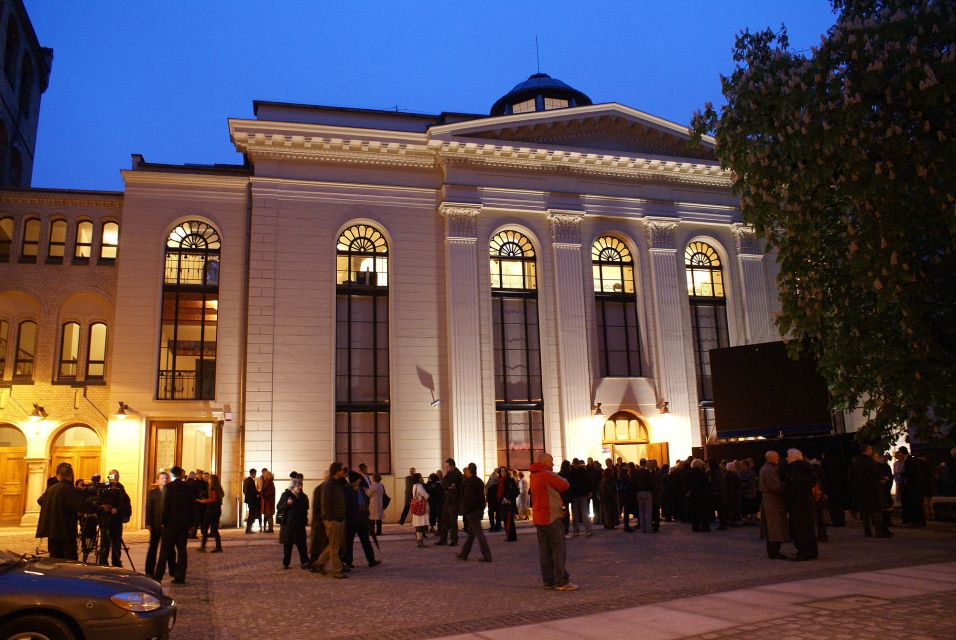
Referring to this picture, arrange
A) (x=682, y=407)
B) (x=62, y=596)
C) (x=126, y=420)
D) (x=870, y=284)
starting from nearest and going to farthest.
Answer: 1. (x=62, y=596)
2. (x=870, y=284)
3. (x=126, y=420)
4. (x=682, y=407)

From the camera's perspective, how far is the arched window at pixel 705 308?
92.3 feet

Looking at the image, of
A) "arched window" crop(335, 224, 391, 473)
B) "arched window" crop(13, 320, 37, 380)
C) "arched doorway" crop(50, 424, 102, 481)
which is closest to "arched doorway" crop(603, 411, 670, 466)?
"arched window" crop(335, 224, 391, 473)

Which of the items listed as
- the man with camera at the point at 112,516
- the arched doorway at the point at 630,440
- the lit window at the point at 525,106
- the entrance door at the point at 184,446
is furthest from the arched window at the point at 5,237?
the arched doorway at the point at 630,440

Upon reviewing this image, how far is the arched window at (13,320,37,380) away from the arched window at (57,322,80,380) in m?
0.78

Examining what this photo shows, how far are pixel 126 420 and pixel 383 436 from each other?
7664 millimetres

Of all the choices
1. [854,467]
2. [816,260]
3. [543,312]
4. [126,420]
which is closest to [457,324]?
[543,312]

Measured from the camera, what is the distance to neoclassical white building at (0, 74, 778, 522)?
23312 millimetres

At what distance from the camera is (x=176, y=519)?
10930 millimetres

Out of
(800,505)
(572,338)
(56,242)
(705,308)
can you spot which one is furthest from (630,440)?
(56,242)

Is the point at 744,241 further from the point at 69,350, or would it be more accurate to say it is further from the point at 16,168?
the point at 16,168

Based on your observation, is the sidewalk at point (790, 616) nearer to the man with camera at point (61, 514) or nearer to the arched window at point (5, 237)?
the man with camera at point (61, 514)

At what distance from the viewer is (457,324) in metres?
25.4

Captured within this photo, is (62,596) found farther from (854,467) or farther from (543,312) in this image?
(543,312)

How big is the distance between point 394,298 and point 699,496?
12.2 meters
